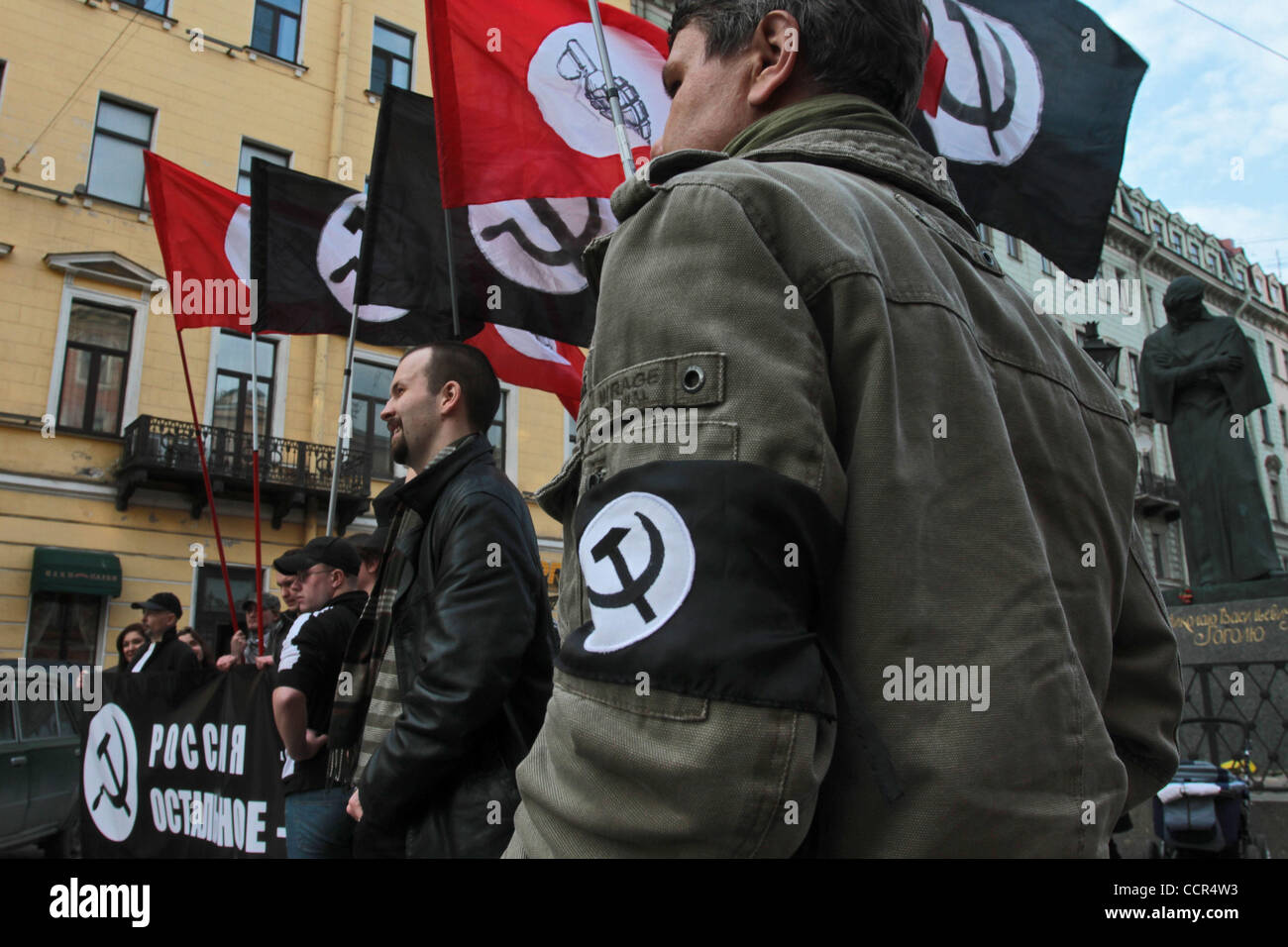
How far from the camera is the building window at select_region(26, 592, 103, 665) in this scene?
611 inches

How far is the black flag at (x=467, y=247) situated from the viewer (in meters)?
5.46

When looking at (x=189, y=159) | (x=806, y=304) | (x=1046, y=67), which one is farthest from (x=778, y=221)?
(x=189, y=159)

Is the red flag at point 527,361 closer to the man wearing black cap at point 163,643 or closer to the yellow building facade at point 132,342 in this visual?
the man wearing black cap at point 163,643

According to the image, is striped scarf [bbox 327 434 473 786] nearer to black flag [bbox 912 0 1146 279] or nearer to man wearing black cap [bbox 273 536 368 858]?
man wearing black cap [bbox 273 536 368 858]

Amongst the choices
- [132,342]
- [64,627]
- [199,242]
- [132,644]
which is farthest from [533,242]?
[132,342]

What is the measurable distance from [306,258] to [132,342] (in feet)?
41.7

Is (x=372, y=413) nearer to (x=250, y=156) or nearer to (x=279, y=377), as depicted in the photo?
(x=279, y=377)

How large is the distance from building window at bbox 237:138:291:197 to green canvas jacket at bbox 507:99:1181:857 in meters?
19.5

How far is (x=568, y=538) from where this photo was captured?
1.27 metres

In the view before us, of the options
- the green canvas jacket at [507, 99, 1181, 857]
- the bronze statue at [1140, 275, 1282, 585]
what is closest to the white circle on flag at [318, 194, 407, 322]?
the green canvas jacket at [507, 99, 1181, 857]

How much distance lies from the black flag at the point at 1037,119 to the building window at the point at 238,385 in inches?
581

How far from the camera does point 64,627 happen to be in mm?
15789
